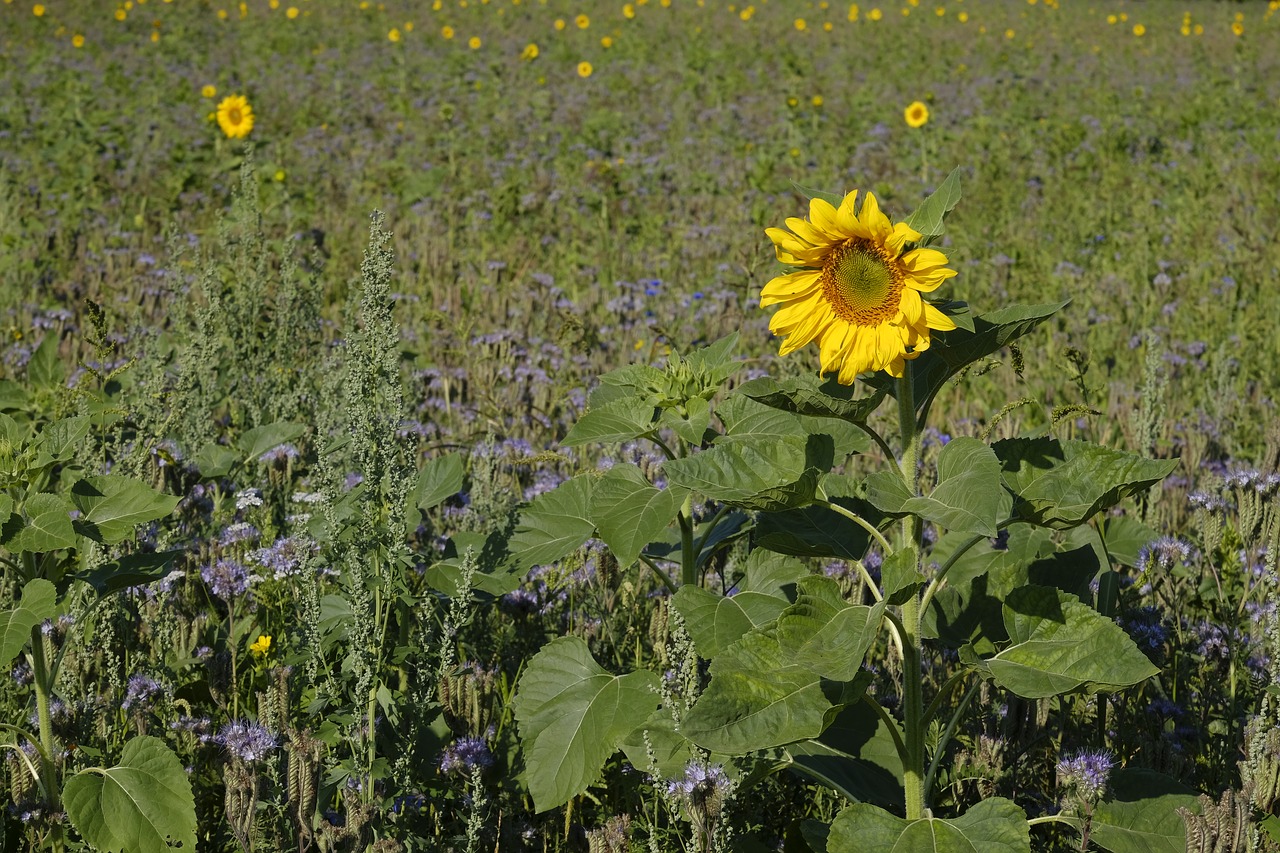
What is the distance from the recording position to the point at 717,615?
198 cm

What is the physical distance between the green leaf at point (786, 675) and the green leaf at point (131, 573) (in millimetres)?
1124

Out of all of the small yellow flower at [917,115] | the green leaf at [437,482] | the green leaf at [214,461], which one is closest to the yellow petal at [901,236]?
the green leaf at [437,482]

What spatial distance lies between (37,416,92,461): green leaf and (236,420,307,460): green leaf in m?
1.37

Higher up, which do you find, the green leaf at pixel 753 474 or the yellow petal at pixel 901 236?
the yellow petal at pixel 901 236

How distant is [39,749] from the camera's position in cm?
212

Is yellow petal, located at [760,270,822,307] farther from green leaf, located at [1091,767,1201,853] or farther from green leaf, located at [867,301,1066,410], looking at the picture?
green leaf, located at [1091,767,1201,853]

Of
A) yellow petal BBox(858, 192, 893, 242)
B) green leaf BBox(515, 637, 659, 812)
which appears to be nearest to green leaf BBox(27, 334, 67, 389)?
green leaf BBox(515, 637, 659, 812)

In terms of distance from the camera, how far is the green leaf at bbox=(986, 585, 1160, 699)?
5.41ft

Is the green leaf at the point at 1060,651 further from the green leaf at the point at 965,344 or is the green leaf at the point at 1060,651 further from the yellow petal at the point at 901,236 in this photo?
the yellow petal at the point at 901,236

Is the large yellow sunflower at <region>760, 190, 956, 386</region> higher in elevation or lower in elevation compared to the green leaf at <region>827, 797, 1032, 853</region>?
higher

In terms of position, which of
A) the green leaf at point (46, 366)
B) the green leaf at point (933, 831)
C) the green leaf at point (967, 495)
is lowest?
the green leaf at point (46, 366)

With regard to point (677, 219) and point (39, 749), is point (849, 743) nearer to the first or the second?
point (39, 749)

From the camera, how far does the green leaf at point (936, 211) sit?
1713 mm

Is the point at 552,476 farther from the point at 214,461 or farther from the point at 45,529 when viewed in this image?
the point at 45,529
